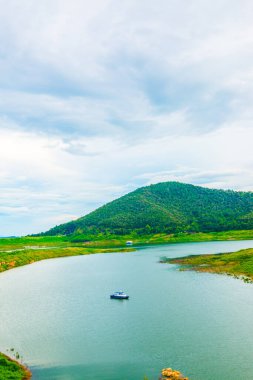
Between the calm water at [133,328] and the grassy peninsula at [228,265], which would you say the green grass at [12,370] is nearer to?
the calm water at [133,328]

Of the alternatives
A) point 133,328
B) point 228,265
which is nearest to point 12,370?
point 133,328

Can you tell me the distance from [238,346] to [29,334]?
32.5 m

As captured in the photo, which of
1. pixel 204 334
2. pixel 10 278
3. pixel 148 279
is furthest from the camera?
pixel 10 278

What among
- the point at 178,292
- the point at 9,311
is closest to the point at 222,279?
the point at 178,292

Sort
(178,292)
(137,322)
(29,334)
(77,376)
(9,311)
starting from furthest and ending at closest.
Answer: (178,292), (9,311), (137,322), (29,334), (77,376)

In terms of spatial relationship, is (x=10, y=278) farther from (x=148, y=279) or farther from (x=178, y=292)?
(x=178, y=292)

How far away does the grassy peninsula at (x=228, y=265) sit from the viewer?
10074 centimetres

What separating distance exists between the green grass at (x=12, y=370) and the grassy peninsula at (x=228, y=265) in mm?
65876

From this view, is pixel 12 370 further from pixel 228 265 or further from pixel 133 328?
pixel 228 265

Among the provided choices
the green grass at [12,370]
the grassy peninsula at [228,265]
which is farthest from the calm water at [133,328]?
the grassy peninsula at [228,265]

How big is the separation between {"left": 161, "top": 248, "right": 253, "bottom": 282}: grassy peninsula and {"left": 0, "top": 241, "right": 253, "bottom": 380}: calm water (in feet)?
26.9

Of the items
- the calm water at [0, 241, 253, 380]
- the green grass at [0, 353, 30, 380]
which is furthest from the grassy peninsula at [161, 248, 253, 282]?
the green grass at [0, 353, 30, 380]

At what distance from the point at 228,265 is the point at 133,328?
67220 millimetres

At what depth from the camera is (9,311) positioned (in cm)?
7038
